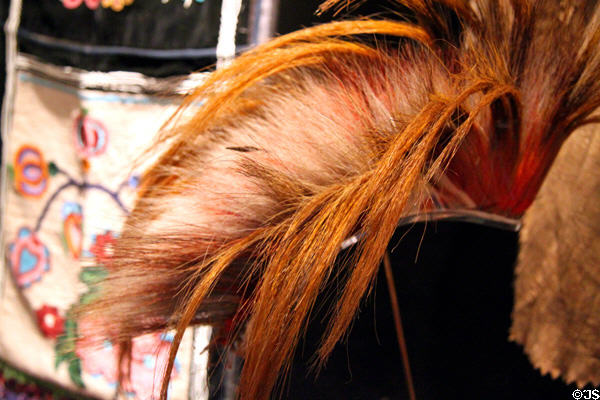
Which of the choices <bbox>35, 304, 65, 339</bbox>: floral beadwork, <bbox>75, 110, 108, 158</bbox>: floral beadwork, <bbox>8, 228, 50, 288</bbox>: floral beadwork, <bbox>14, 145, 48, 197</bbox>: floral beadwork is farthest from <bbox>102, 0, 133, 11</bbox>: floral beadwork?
<bbox>35, 304, 65, 339</bbox>: floral beadwork

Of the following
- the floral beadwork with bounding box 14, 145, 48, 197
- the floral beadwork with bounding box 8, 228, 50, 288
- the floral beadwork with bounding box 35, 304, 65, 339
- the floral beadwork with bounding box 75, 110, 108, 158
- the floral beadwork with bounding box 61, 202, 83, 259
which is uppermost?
the floral beadwork with bounding box 75, 110, 108, 158

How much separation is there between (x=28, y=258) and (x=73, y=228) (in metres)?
0.12

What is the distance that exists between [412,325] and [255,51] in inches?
11.6

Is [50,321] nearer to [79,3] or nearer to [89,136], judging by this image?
[89,136]

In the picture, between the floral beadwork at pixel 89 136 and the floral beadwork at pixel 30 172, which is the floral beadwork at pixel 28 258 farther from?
the floral beadwork at pixel 89 136

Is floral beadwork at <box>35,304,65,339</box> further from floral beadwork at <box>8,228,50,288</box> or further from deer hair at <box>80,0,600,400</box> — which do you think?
deer hair at <box>80,0,600,400</box>

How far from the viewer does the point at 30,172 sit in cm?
83

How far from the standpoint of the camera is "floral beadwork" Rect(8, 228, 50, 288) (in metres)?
0.83

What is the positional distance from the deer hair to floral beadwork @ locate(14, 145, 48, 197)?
0.49m

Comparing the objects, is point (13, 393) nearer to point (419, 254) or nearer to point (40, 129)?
point (40, 129)

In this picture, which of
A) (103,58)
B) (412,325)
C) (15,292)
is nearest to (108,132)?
(103,58)

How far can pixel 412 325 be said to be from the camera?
0.40 meters

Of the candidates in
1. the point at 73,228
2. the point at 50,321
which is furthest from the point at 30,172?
the point at 50,321

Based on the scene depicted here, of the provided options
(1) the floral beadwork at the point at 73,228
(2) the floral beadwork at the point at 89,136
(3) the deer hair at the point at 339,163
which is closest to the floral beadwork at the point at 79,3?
(2) the floral beadwork at the point at 89,136
